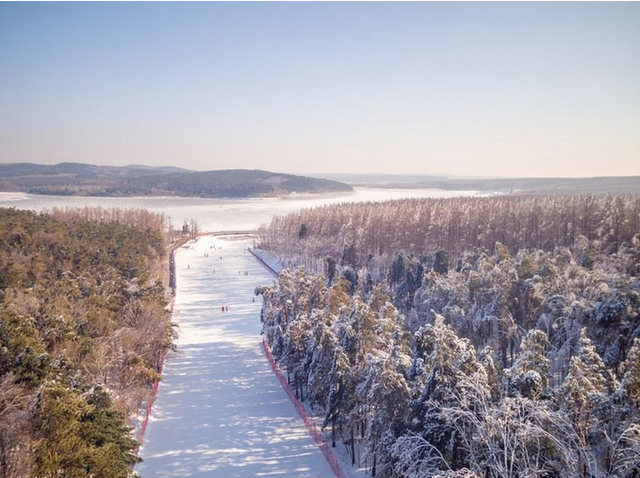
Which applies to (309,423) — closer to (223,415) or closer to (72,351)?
(223,415)

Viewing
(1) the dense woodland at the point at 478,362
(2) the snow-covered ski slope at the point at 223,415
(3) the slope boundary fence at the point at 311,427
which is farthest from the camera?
(2) the snow-covered ski slope at the point at 223,415

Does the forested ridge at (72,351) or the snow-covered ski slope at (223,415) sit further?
the snow-covered ski slope at (223,415)

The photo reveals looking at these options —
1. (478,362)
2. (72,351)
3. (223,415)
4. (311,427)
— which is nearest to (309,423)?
(311,427)

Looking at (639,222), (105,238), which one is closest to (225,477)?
(105,238)

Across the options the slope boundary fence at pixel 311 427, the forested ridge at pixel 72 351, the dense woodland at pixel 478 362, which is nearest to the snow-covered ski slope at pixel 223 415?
the slope boundary fence at pixel 311 427

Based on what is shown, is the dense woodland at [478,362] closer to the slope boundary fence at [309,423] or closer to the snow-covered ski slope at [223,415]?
the slope boundary fence at [309,423]

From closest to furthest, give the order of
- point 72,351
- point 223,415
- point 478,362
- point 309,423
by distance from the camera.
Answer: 1. point 478,362
2. point 72,351
3. point 309,423
4. point 223,415

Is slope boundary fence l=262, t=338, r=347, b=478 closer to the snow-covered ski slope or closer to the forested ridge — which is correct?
the snow-covered ski slope
